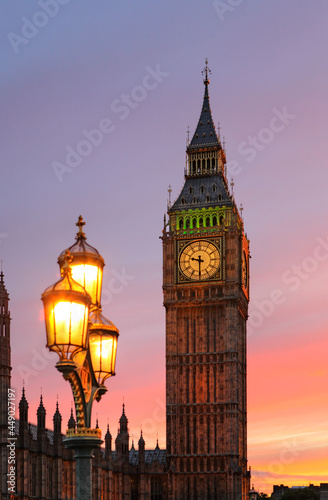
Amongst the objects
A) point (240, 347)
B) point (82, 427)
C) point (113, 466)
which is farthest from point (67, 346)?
point (240, 347)

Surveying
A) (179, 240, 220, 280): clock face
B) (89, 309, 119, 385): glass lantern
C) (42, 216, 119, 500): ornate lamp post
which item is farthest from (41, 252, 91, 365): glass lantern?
(179, 240, 220, 280): clock face

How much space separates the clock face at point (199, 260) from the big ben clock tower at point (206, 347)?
0.37 feet

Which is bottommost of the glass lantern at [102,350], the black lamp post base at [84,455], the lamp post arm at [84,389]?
the black lamp post base at [84,455]

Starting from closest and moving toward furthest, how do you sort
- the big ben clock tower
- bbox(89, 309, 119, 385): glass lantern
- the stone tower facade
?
bbox(89, 309, 119, 385): glass lantern < the stone tower facade < the big ben clock tower

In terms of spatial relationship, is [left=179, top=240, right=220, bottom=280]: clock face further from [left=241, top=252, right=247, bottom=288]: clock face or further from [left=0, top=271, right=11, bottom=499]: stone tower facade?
[left=0, top=271, right=11, bottom=499]: stone tower facade

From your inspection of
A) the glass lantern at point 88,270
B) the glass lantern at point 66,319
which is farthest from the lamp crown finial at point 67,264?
the glass lantern at point 88,270

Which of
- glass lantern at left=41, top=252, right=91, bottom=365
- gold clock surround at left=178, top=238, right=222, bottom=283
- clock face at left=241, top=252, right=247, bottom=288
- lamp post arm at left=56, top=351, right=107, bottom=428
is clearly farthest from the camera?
clock face at left=241, top=252, right=247, bottom=288

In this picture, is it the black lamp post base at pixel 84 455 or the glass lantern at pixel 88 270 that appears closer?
the black lamp post base at pixel 84 455

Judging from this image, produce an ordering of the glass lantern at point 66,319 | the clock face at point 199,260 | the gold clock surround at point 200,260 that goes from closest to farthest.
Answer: the glass lantern at point 66,319 → the gold clock surround at point 200,260 → the clock face at point 199,260

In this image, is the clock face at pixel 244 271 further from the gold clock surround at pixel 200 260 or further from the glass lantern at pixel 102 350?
the glass lantern at pixel 102 350

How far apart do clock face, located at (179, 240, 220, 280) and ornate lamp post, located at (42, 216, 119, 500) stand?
8859cm

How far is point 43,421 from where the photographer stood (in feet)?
267

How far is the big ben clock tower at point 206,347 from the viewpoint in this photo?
102 meters

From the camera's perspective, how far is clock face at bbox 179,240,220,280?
107 metres
